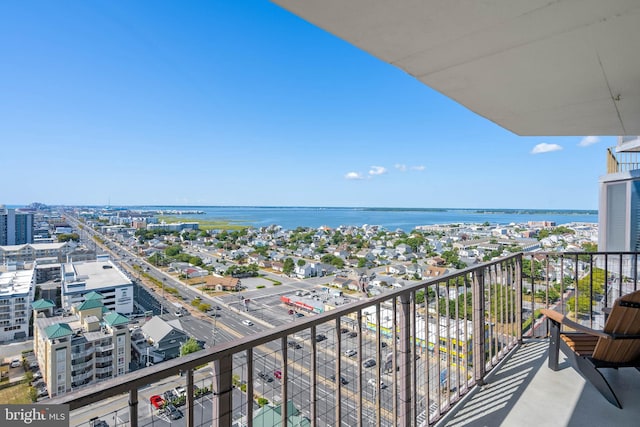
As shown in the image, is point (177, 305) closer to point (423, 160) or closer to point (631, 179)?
point (631, 179)

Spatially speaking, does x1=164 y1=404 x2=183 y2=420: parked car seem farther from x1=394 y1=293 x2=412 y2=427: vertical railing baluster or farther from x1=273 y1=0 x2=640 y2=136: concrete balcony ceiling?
x1=273 y1=0 x2=640 y2=136: concrete balcony ceiling

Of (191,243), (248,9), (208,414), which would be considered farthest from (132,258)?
(208,414)

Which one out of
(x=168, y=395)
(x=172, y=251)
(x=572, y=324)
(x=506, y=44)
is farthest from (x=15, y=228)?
(x=572, y=324)

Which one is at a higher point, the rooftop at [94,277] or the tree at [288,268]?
the rooftop at [94,277]

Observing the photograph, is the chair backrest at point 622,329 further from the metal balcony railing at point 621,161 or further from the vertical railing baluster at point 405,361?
the metal balcony railing at point 621,161

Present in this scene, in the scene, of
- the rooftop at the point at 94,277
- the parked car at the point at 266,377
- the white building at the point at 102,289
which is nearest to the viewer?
the parked car at the point at 266,377

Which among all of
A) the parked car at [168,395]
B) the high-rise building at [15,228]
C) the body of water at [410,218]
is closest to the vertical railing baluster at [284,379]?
the parked car at [168,395]

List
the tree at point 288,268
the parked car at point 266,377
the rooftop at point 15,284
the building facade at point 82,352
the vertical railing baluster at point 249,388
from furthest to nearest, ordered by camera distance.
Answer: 1. the tree at point 288,268
2. the rooftop at point 15,284
3. the building facade at point 82,352
4. the parked car at point 266,377
5. the vertical railing baluster at point 249,388
